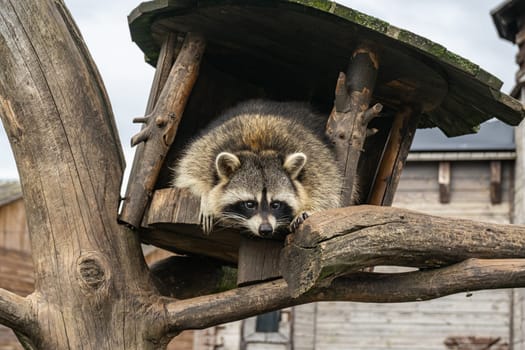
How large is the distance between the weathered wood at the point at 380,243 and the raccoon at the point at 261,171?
12.1 inches

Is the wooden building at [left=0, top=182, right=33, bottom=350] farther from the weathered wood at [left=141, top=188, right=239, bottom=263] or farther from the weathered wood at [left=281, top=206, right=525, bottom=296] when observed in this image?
the weathered wood at [left=281, top=206, right=525, bottom=296]

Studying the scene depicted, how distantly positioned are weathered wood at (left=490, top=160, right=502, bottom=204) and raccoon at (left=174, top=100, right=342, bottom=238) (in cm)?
900

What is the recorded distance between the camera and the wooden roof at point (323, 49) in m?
4.55

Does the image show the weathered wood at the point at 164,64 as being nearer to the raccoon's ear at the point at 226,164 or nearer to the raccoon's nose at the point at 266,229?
the raccoon's ear at the point at 226,164

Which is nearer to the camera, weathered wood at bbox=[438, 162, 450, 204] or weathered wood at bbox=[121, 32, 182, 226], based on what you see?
weathered wood at bbox=[121, 32, 182, 226]

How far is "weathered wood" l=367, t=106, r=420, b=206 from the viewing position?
5.69m

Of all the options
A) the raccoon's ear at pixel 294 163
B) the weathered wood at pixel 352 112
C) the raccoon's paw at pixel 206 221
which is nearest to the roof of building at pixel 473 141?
the weathered wood at pixel 352 112

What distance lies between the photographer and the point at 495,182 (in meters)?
13.6

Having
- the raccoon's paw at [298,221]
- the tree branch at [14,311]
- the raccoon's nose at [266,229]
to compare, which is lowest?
the tree branch at [14,311]

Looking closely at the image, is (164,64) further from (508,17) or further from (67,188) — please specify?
(508,17)

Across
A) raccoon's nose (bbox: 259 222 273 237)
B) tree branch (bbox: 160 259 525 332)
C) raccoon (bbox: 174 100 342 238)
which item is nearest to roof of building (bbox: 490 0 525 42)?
raccoon (bbox: 174 100 342 238)

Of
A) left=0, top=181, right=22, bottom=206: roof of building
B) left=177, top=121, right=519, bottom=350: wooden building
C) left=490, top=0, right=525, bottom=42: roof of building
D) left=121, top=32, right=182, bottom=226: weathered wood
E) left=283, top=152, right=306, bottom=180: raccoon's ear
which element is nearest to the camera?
left=283, top=152, right=306, bottom=180: raccoon's ear

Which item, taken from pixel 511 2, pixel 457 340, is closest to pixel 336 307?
pixel 457 340

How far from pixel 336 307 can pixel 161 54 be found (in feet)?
31.8
